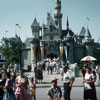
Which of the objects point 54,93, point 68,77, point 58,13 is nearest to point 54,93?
point 54,93

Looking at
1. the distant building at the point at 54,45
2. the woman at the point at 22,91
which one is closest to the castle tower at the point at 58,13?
the distant building at the point at 54,45

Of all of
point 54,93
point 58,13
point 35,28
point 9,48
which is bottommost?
point 54,93

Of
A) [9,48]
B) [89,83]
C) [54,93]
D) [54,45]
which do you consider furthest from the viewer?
[9,48]

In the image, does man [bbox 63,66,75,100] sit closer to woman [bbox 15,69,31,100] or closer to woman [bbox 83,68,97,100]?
woman [bbox 83,68,97,100]

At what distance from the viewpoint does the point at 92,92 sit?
10.4 metres

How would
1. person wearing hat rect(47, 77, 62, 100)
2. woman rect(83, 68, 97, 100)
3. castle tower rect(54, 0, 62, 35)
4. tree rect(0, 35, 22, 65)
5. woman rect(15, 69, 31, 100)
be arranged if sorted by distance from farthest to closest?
castle tower rect(54, 0, 62, 35), tree rect(0, 35, 22, 65), woman rect(83, 68, 97, 100), woman rect(15, 69, 31, 100), person wearing hat rect(47, 77, 62, 100)

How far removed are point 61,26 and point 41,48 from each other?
12.1 metres

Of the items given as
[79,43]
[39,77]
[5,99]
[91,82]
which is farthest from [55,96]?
[79,43]

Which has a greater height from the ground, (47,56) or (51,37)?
(51,37)

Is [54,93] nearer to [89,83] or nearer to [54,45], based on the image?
[89,83]

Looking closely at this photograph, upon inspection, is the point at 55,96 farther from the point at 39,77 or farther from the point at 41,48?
the point at 41,48

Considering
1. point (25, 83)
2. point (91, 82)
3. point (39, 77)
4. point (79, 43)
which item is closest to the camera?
point (25, 83)

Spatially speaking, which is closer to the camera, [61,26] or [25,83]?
[25,83]

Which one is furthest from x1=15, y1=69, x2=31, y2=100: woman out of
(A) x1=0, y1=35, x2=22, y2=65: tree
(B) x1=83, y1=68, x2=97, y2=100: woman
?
(A) x1=0, y1=35, x2=22, y2=65: tree
